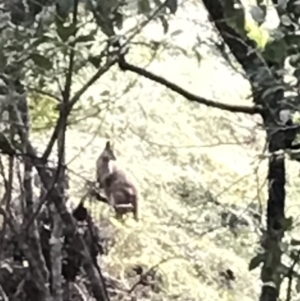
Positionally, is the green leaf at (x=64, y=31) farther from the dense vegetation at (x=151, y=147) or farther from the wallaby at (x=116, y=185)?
the wallaby at (x=116, y=185)

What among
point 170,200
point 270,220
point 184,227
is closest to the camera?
point 270,220

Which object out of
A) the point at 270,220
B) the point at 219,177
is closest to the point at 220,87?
the point at 219,177

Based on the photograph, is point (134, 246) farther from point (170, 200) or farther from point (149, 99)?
point (149, 99)

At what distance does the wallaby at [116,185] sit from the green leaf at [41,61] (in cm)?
122

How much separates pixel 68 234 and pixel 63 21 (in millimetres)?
581

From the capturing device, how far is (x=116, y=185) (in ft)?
6.73

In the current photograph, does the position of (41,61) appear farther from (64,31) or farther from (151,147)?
(151,147)

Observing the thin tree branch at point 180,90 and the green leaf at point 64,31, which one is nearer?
the green leaf at point 64,31

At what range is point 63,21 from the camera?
684 mm

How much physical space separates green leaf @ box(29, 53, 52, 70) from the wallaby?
122 cm

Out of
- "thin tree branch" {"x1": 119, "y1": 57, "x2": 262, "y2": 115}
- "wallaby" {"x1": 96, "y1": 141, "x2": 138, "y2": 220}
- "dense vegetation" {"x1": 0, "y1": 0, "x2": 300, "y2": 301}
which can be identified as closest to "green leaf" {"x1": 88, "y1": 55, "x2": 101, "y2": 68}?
"dense vegetation" {"x1": 0, "y1": 0, "x2": 300, "y2": 301}

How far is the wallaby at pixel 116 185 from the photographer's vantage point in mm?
1969

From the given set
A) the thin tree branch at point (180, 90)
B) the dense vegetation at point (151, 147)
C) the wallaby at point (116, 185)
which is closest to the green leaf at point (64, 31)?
the dense vegetation at point (151, 147)

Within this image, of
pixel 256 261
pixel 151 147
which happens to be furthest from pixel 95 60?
pixel 151 147
